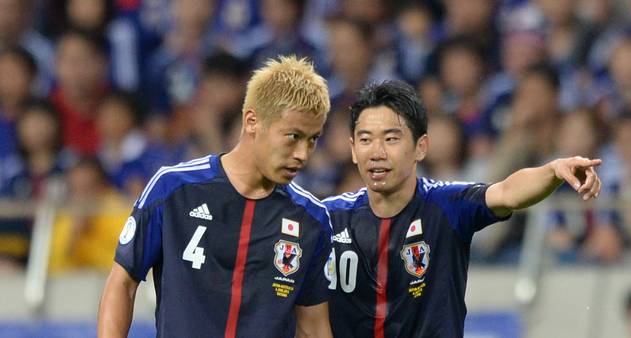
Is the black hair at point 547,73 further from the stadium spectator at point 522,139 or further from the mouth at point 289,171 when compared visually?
the mouth at point 289,171

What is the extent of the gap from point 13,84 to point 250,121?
646 centimetres

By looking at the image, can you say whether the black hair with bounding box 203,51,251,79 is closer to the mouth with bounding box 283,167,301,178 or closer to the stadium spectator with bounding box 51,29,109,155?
the stadium spectator with bounding box 51,29,109,155

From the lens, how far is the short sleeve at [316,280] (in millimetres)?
5543

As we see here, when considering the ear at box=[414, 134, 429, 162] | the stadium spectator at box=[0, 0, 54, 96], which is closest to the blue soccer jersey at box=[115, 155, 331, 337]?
the ear at box=[414, 134, 429, 162]

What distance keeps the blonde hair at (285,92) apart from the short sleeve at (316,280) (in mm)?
578

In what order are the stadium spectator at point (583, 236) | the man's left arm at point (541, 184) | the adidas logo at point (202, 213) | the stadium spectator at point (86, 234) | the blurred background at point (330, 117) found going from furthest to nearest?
the stadium spectator at point (86, 234)
the blurred background at point (330, 117)
the stadium spectator at point (583, 236)
the adidas logo at point (202, 213)
the man's left arm at point (541, 184)

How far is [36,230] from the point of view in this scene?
31.4ft

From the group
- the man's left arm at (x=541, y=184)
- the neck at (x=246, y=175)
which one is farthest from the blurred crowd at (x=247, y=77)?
the neck at (x=246, y=175)

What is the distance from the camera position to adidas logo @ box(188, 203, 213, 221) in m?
5.40

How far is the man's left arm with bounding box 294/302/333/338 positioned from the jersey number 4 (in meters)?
0.49

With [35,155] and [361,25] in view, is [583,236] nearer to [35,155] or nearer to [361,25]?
[361,25]

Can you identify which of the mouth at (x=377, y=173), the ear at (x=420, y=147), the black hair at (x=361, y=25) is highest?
the black hair at (x=361, y=25)

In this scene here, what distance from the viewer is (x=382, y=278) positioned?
588 cm

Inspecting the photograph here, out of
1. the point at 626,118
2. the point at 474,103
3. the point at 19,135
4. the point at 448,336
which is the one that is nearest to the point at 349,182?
the point at 474,103
